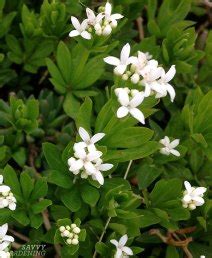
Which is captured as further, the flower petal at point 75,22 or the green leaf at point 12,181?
the flower petal at point 75,22

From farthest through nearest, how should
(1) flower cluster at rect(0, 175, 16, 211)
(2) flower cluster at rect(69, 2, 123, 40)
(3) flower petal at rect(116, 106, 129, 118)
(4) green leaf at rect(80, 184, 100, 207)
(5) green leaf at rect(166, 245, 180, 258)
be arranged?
(5) green leaf at rect(166, 245, 180, 258)
(2) flower cluster at rect(69, 2, 123, 40)
(4) green leaf at rect(80, 184, 100, 207)
(1) flower cluster at rect(0, 175, 16, 211)
(3) flower petal at rect(116, 106, 129, 118)

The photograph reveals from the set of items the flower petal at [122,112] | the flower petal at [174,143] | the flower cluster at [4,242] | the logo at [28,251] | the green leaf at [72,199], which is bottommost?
the logo at [28,251]

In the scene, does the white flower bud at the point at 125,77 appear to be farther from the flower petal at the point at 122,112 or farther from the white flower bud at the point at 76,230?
the white flower bud at the point at 76,230

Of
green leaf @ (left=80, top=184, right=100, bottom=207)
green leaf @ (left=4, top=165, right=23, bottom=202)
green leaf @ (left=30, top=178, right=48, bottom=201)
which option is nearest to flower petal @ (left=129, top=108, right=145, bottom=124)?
green leaf @ (left=80, top=184, right=100, bottom=207)

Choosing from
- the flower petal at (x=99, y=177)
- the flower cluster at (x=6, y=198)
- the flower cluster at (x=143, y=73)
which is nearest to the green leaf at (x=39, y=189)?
the flower cluster at (x=6, y=198)

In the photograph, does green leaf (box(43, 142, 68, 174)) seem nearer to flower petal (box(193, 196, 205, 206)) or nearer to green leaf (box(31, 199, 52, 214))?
green leaf (box(31, 199, 52, 214))

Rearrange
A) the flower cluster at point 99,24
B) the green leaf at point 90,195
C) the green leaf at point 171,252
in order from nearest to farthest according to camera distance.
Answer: the green leaf at point 90,195
the flower cluster at point 99,24
the green leaf at point 171,252

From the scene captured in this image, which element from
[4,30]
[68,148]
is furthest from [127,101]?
[4,30]
